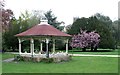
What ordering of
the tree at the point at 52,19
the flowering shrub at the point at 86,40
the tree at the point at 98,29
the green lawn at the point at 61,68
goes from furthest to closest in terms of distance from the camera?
the tree at the point at 52,19, the tree at the point at 98,29, the flowering shrub at the point at 86,40, the green lawn at the point at 61,68

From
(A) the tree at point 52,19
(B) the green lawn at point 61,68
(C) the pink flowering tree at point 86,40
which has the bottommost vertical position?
(B) the green lawn at point 61,68

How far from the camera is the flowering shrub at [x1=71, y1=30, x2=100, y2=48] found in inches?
1944

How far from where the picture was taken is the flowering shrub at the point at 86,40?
49375 mm

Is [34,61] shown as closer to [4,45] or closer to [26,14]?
[4,45]

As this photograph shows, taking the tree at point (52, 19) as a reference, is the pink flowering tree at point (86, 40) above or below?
below

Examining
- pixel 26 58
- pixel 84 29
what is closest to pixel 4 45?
pixel 84 29

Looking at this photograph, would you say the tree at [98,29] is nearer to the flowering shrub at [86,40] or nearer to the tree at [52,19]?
the flowering shrub at [86,40]

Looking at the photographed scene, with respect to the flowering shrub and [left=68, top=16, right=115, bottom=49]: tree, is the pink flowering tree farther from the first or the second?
[left=68, top=16, right=115, bottom=49]: tree

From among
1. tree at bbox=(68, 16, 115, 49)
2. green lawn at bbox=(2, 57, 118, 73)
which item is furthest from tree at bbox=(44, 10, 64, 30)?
green lawn at bbox=(2, 57, 118, 73)

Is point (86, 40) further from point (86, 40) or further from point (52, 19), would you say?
point (52, 19)

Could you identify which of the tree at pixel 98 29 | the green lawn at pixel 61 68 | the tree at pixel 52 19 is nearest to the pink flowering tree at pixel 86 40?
the tree at pixel 98 29

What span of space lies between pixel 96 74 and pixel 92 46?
36500 millimetres

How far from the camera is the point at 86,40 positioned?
50.6 m

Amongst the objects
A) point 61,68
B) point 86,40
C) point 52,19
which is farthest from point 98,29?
point 61,68
